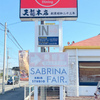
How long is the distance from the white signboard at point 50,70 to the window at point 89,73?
6515 millimetres

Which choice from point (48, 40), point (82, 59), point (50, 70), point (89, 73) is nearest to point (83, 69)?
point (89, 73)

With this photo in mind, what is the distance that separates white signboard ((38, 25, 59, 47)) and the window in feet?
20.8

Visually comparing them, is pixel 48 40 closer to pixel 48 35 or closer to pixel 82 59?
pixel 48 35

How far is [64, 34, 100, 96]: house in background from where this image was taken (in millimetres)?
13203

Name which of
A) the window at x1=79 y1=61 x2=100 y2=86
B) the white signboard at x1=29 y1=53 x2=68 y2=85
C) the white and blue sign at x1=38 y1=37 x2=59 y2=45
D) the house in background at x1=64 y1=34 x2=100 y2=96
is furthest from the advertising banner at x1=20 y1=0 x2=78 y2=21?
the window at x1=79 y1=61 x2=100 y2=86

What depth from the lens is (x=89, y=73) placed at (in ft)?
45.9

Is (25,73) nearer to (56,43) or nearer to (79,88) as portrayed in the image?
(79,88)

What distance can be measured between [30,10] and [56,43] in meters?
2.08

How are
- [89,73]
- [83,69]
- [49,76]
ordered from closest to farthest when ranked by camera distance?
[49,76]
[83,69]
[89,73]

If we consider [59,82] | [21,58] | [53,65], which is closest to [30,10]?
[53,65]

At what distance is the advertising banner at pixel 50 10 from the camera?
838cm

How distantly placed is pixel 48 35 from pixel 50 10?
4.25 ft

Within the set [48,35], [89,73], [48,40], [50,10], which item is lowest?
[89,73]

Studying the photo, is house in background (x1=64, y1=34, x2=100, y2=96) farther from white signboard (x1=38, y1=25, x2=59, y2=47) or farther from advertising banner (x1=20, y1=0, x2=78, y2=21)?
white signboard (x1=38, y1=25, x2=59, y2=47)
